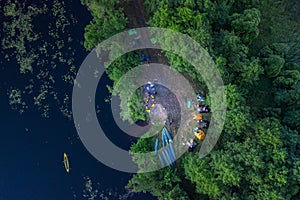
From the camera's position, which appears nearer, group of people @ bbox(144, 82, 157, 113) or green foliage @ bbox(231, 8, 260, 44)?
green foliage @ bbox(231, 8, 260, 44)

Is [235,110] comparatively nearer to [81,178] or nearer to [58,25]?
[81,178]

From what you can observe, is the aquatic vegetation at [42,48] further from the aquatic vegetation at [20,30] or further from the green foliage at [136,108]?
the green foliage at [136,108]

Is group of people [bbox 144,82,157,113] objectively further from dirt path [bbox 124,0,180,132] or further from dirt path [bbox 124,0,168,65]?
dirt path [bbox 124,0,168,65]

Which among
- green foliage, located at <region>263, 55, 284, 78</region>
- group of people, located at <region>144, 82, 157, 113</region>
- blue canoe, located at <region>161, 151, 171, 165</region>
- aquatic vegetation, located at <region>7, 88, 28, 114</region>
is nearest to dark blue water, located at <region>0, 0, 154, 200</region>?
aquatic vegetation, located at <region>7, 88, 28, 114</region>

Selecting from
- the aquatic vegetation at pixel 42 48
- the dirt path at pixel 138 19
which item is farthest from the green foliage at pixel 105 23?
the aquatic vegetation at pixel 42 48

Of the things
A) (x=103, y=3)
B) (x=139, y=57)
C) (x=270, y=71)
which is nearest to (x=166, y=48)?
(x=139, y=57)

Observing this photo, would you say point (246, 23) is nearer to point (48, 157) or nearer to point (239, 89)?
point (239, 89)

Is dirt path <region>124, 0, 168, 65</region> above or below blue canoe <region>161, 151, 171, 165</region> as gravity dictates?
above
